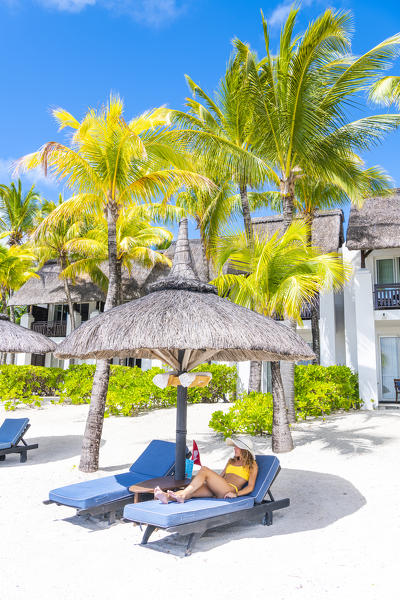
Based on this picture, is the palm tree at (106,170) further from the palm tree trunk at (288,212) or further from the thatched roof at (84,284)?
the thatched roof at (84,284)

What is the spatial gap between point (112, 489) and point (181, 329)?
2.13m

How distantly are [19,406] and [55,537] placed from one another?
12.1 meters

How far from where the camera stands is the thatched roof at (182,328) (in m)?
4.91

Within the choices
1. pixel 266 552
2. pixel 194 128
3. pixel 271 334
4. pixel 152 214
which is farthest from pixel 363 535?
pixel 152 214

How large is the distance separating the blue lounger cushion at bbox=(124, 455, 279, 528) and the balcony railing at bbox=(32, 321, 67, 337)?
22447mm

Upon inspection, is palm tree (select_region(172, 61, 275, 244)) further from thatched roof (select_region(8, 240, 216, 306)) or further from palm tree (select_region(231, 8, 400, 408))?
thatched roof (select_region(8, 240, 216, 306))

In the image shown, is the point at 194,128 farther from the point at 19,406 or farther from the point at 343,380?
the point at 19,406

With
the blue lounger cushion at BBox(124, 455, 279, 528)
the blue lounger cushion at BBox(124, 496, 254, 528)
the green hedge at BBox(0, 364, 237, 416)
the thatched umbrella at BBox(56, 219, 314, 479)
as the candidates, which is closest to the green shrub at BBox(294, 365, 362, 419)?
the green hedge at BBox(0, 364, 237, 416)

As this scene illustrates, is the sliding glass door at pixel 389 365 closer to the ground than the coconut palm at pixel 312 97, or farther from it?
closer to the ground

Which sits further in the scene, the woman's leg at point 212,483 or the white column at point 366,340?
the white column at point 366,340

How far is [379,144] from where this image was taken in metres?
11.1

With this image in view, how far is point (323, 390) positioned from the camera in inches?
505

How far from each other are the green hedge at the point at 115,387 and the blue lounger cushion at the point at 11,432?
5040mm

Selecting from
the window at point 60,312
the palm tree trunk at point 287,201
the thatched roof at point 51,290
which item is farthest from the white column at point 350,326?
the window at point 60,312
